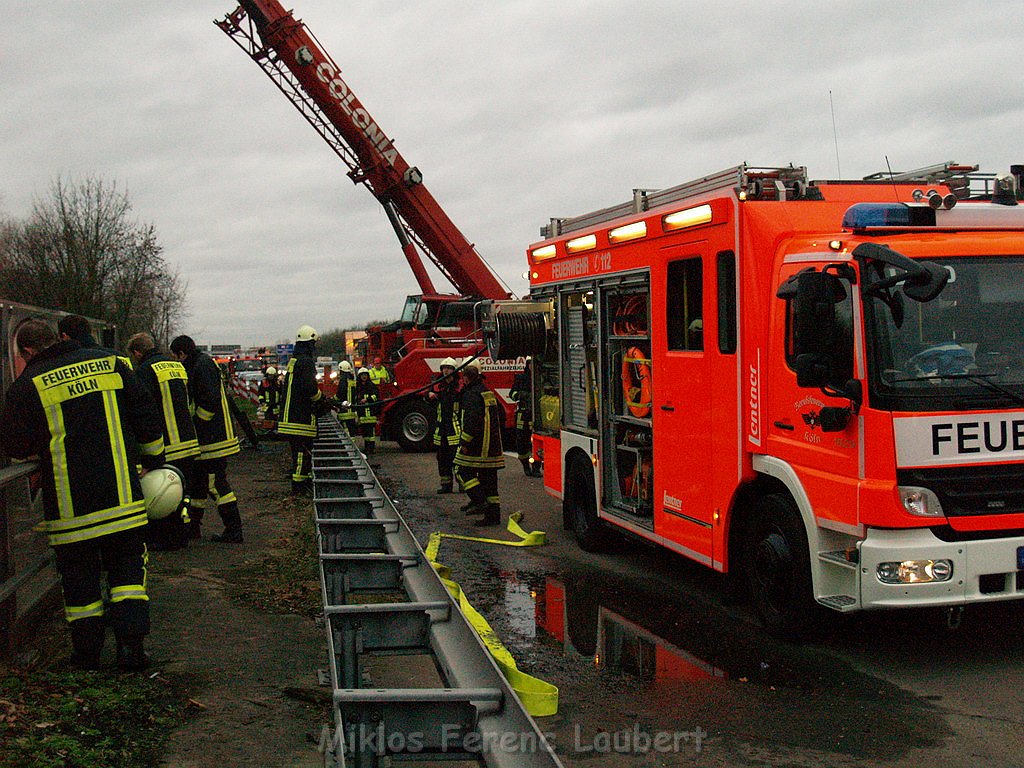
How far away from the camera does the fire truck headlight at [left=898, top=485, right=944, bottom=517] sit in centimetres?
546

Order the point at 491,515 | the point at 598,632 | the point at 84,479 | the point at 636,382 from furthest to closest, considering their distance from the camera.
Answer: the point at 491,515, the point at 636,382, the point at 598,632, the point at 84,479

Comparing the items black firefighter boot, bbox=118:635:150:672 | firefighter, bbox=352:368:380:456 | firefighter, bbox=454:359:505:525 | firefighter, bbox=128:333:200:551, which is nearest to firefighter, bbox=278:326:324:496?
firefighter, bbox=454:359:505:525

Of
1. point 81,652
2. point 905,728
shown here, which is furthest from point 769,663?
point 81,652

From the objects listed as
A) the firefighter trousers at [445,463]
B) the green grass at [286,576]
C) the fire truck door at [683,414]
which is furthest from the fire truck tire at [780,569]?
the firefighter trousers at [445,463]

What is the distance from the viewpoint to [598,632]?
Answer: 697 cm

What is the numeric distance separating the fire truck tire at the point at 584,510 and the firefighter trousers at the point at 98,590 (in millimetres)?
4779

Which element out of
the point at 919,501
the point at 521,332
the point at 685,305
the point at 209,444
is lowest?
the point at 919,501

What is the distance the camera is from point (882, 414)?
5480 mm

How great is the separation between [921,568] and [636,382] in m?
3.43

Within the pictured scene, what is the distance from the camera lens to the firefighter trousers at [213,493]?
9422mm

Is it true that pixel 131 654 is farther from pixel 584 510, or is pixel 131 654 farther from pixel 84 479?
pixel 584 510

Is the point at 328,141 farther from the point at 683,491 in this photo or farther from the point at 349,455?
the point at 683,491

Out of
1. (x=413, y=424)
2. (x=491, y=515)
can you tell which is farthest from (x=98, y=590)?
(x=413, y=424)

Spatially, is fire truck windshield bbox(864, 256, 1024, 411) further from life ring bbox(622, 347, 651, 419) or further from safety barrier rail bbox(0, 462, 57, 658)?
safety barrier rail bbox(0, 462, 57, 658)
